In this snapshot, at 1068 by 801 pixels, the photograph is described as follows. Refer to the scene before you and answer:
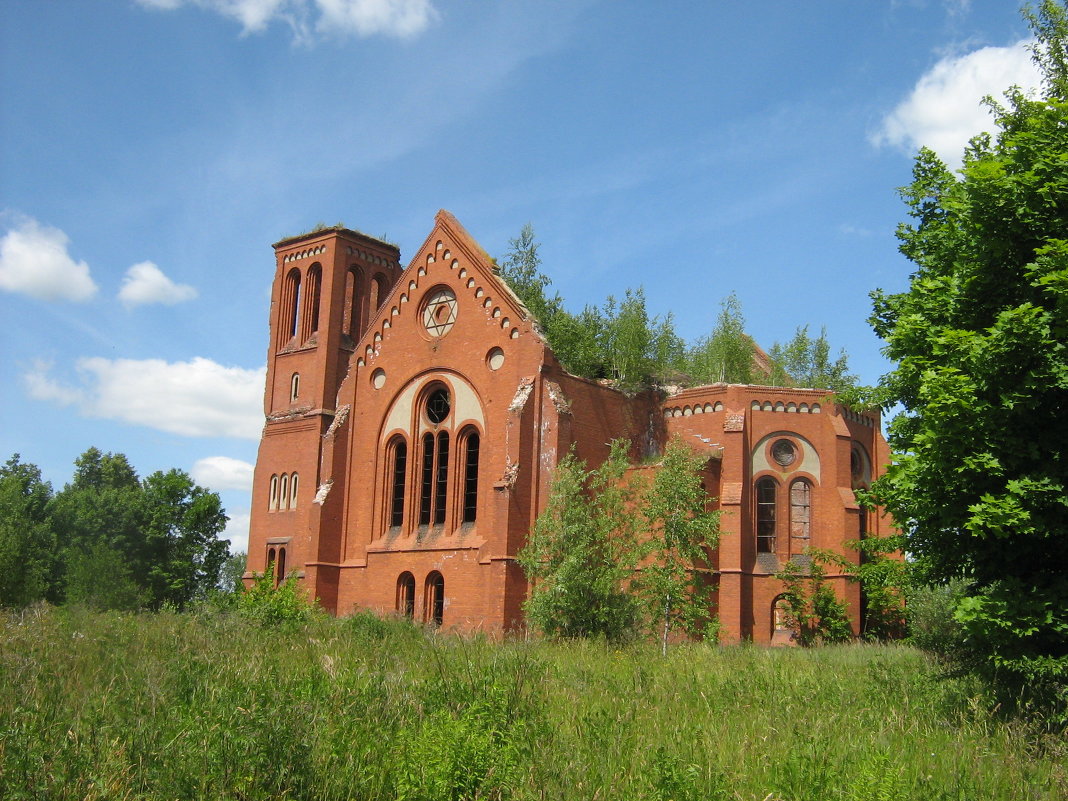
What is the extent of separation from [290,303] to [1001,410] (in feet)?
126

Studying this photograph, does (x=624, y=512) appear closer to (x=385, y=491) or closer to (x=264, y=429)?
(x=385, y=491)

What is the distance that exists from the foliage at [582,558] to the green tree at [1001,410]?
11.4 meters

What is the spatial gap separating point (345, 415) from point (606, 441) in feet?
33.0

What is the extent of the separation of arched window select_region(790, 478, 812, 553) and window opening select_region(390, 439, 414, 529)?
13.1 metres

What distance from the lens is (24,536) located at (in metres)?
54.1

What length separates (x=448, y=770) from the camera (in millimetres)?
7605

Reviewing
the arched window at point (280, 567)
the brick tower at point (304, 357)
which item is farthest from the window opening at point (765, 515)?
the arched window at point (280, 567)

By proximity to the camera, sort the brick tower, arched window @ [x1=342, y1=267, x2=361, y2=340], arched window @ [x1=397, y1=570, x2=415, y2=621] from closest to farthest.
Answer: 1. arched window @ [x1=397, y1=570, x2=415, y2=621]
2. the brick tower
3. arched window @ [x1=342, y1=267, x2=361, y2=340]

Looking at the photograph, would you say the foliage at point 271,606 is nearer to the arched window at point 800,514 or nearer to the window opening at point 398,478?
the window opening at point 398,478

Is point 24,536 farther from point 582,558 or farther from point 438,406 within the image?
point 582,558

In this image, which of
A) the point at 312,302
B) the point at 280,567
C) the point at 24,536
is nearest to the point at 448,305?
the point at 312,302

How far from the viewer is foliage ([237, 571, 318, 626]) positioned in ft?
62.5

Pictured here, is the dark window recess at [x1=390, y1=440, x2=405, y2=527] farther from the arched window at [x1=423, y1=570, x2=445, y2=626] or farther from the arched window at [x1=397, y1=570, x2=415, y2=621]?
the arched window at [x1=423, y1=570, x2=445, y2=626]

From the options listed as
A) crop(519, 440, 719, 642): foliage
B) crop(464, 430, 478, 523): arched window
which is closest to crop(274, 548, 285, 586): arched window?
crop(464, 430, 478, 523): arched window
